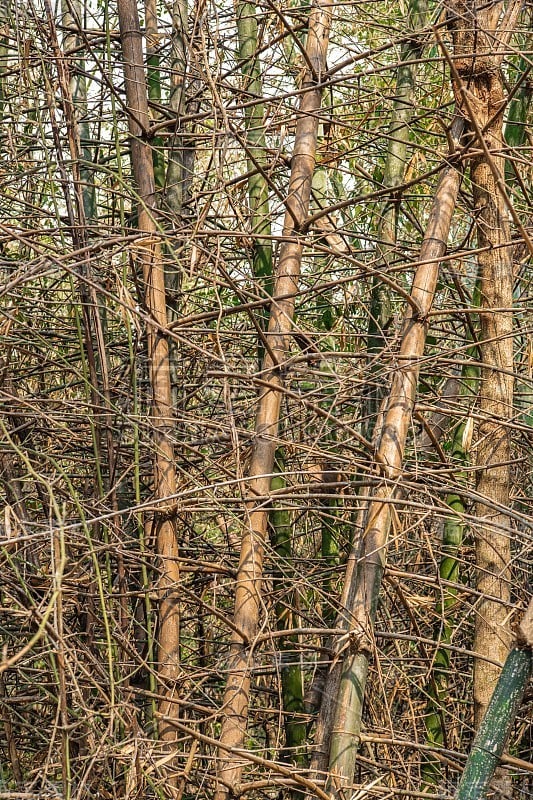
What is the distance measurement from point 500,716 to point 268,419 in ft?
4.28

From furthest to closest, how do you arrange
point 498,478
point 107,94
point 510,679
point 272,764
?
point 107,94
point 498,478
point 272,764
point 510,679

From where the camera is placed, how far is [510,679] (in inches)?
80.8

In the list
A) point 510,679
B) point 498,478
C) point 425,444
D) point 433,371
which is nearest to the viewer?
point 510,679

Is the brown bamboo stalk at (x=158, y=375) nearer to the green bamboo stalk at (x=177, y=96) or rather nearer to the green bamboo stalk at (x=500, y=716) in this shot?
the green bamboo stalk at (x=177, y=96)

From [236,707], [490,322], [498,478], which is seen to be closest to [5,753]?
[236,707]

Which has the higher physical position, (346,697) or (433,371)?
(433,371)

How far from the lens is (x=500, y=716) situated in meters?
2.07

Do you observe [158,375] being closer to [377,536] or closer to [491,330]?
[377,536]

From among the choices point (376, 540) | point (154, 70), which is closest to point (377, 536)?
point (376, 540)

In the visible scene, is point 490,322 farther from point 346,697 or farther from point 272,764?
point 272,764

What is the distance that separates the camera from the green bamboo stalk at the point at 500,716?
2.04 metres

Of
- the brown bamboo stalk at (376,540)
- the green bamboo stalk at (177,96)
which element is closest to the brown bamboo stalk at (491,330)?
the brown bamboo stalk at (376,540)

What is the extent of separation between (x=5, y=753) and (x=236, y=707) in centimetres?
150

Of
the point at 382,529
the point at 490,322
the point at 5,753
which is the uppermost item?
the point at 490,322
